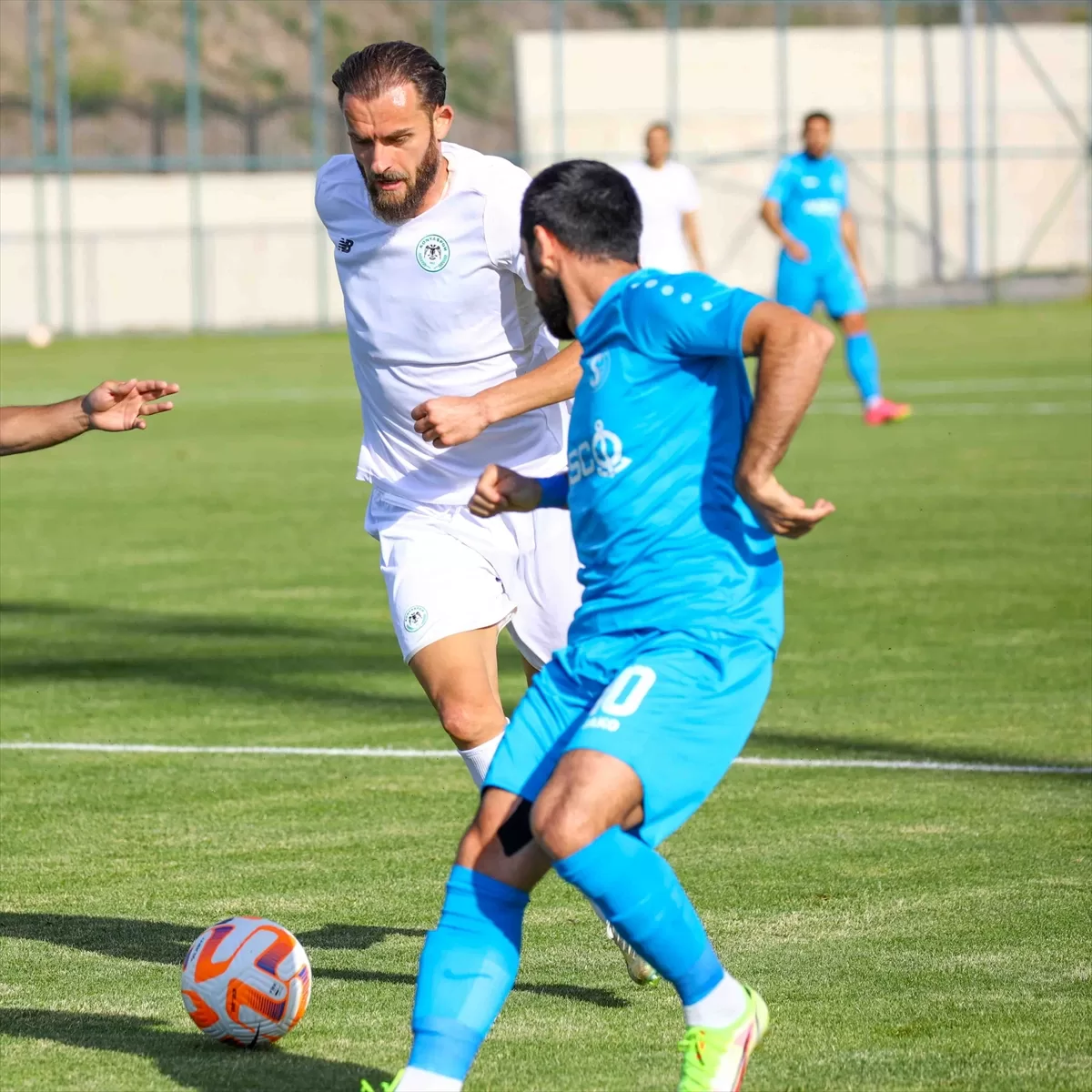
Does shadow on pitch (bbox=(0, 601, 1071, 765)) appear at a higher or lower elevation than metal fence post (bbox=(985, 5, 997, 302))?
lower

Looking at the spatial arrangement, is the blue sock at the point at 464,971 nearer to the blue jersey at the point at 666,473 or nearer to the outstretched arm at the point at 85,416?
the blue jersey at the point at 666,473

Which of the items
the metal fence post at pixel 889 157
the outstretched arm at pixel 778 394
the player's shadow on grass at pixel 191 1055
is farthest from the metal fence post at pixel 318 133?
the outstretched arm at pixel 778 394

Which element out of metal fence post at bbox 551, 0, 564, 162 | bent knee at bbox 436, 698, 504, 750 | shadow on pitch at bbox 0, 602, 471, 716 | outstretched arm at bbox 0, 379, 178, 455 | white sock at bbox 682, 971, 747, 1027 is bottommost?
shadow on pitch at bbox 0, 602, 471, 716

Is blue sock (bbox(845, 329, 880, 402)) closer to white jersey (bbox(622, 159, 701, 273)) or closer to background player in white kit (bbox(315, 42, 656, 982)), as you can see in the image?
white jersey (bbox(622, 159, 701, 273))

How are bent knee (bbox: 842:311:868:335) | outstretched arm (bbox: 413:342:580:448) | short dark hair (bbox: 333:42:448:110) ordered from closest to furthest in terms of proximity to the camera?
outstretched arm (bbox: 413:342:580:448) < short dark hair (bbox: 333:42:448:110) < bent knee (bbox: 842:311:868:335)

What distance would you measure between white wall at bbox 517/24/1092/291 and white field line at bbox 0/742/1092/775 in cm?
3912

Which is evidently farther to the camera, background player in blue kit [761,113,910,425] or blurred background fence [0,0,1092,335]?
blurred background fence [0,0,1092,335]

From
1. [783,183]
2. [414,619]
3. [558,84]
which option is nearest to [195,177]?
[558,84]

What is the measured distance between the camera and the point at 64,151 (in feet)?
143

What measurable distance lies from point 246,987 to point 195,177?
40.3 meters

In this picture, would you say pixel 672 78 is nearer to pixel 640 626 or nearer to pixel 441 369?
pixel 441 369

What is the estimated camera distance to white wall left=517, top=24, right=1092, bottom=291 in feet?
154

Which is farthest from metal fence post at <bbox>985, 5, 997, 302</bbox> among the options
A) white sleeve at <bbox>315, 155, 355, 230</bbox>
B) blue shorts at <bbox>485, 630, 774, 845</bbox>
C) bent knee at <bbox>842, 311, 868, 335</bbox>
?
blue shorts at <bbox>485, 630, 774, 845</bbox>

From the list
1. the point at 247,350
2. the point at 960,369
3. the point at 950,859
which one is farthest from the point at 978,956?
the point at 247,350
